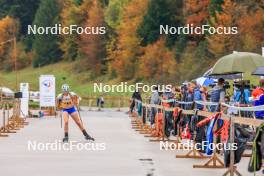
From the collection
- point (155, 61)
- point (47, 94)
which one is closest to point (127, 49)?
point (155, 61)

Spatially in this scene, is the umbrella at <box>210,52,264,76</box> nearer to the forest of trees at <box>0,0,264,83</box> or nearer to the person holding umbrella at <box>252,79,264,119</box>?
the person holding umbrella at <box>252,79,264,119</box>

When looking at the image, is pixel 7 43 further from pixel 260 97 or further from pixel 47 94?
pixel 260 97

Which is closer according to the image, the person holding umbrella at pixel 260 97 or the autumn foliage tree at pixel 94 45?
the person holding umbrella at pixel 260 97

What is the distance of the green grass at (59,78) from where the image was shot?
112562 mm

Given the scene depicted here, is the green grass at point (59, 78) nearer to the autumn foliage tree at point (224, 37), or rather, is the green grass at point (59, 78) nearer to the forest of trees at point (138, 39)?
the forest of trees at point (138, 39)

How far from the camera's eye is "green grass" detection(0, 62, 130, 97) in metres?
113

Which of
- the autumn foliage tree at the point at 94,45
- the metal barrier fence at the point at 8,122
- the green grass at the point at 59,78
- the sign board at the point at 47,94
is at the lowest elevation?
the metal barrier fence at the point at 8,122

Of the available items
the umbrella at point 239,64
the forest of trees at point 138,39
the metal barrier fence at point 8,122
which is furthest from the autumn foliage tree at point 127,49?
the umbrella at point 239,64

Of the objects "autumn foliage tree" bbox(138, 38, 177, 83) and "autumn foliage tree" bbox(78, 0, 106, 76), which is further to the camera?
"autumn foliage tree" bbox(78, 0, 106, 76)

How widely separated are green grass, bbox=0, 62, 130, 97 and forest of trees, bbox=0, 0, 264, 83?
161 cm

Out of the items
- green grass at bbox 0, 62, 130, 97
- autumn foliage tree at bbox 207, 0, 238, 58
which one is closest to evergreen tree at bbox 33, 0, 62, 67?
green grass at bbox 0, 62, 130, 97

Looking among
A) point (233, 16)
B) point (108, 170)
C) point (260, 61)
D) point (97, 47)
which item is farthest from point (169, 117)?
point (97, 47)

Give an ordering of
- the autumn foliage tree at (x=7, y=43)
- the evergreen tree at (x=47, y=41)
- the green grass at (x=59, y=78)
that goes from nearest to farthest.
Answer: the green grass at (x=59, y=78)
the evergreen tree at (x=47, y=41)
the autumn foliage tree at (x=7, y=43)

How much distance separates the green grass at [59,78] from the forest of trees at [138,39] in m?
1.61
